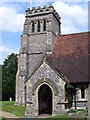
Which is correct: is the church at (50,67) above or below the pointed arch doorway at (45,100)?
above

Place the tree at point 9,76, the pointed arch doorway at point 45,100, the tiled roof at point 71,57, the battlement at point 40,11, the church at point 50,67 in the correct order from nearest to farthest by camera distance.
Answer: the church at point 50,67 → the tiled roof at point 71,57 → the pointed arch doorway at point 45,100 → the battlement at point 40,11 → the tree at point 9,76

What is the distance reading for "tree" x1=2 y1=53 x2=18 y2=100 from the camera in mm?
43469

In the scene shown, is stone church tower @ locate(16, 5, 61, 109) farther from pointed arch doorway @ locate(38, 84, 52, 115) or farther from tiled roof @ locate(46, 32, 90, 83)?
pointed arch doorway @ locate(38, 84, 52, 115)

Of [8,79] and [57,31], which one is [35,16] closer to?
[57,31]

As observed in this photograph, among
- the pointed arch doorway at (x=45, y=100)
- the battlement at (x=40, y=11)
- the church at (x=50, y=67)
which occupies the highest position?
the battlement at (x=40, y=11)

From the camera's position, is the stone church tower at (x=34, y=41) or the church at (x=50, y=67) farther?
the stone church tower at (x=34, y=41)

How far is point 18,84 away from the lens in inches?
1038

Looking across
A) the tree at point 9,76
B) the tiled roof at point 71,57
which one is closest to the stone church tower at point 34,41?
the tiled roof at point 71,57

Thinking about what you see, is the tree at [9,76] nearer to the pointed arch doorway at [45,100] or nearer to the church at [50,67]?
the church at [50,67]

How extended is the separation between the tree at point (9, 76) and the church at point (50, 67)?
1785cm

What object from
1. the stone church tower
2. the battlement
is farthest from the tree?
the battlement

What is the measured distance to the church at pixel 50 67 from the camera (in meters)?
19.2

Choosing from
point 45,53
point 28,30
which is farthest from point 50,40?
point 28,30

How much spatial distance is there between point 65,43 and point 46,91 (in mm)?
7059
